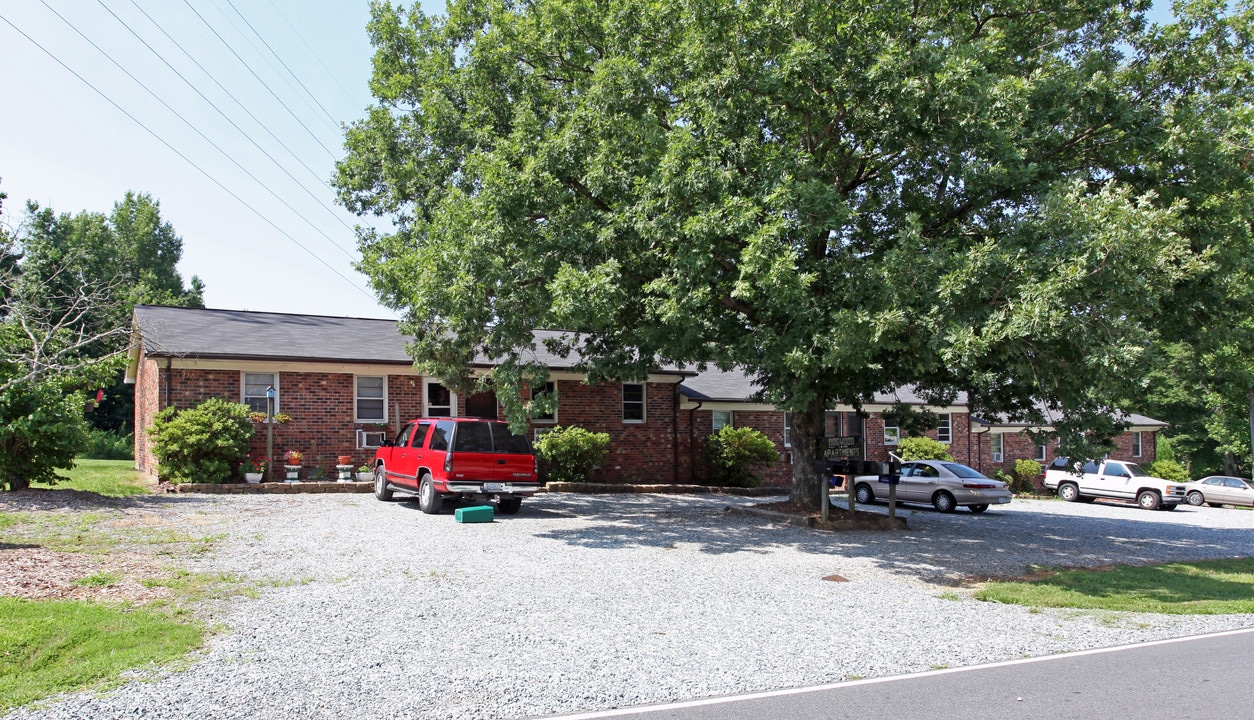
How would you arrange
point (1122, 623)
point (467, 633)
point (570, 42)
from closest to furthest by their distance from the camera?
point (467, 633), point (1122, 623), point (570, 42)

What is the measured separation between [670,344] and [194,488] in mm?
11296

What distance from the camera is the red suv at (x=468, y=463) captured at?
15305 millimetres

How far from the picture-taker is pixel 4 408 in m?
14.7

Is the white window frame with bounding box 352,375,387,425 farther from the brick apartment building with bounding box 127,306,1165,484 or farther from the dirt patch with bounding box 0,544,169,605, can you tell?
the dirt patch with bounding box 0,544,169,605

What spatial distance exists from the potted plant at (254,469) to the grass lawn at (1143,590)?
15.7 metres

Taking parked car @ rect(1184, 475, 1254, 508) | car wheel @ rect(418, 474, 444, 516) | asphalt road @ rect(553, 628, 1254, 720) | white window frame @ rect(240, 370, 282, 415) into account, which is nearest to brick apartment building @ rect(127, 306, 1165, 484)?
white window frame @ rect(240, 370, 282, 415)

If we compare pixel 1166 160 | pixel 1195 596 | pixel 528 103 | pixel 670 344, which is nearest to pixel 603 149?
pixel 528 103

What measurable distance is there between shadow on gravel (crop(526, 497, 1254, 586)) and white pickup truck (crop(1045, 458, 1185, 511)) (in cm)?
711

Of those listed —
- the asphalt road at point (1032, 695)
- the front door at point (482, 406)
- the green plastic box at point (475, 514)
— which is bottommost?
the asphalt road at point (1032, 695)

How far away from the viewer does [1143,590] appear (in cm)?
1109

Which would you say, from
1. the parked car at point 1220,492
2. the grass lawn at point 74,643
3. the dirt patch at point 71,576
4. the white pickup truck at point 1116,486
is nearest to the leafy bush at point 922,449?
the white pickup truck at point 1116,486

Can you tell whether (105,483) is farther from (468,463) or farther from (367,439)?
(468,463)

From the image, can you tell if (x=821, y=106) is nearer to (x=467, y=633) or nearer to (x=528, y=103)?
(x=528, y=103)

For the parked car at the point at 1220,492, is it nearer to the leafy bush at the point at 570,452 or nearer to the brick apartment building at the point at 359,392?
the brick apartment building at the point at 359,392
